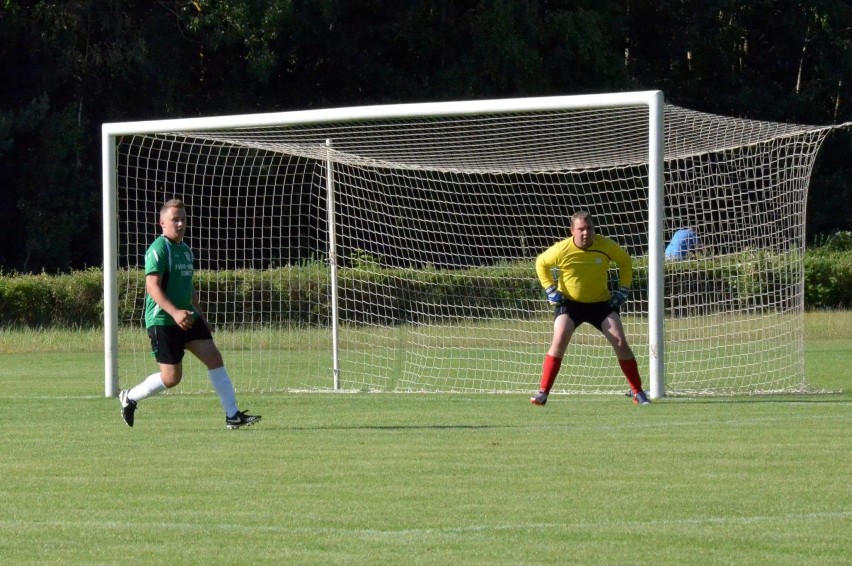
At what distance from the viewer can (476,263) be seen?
77.0ft

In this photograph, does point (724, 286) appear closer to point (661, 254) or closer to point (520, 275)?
point (520, 275)

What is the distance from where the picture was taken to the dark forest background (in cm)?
3997

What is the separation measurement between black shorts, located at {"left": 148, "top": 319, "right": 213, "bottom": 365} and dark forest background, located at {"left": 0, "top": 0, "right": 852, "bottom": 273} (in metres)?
27.7

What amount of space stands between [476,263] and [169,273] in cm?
1232

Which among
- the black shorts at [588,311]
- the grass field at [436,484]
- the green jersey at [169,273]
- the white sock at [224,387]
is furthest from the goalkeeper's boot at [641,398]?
the green jersey at [169,273]

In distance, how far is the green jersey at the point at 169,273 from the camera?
1139cm

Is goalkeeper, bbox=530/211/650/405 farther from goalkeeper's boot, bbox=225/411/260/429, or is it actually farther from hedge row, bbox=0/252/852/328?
hedge row, bbox=0/252/852/328

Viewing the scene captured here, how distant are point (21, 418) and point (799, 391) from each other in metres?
7.79

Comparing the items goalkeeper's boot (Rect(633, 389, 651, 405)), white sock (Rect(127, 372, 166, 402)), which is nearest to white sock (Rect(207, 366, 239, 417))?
white sock (Rect(127, 372, 166, 402))

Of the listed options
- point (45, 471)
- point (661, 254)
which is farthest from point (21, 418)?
point (661, 254)

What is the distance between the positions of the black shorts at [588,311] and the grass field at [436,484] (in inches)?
32.6

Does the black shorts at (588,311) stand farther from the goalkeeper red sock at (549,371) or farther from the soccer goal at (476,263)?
the soccer goal at (476,263)

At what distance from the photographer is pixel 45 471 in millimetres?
9359

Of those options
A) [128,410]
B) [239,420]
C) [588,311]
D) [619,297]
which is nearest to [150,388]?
[128,410]
